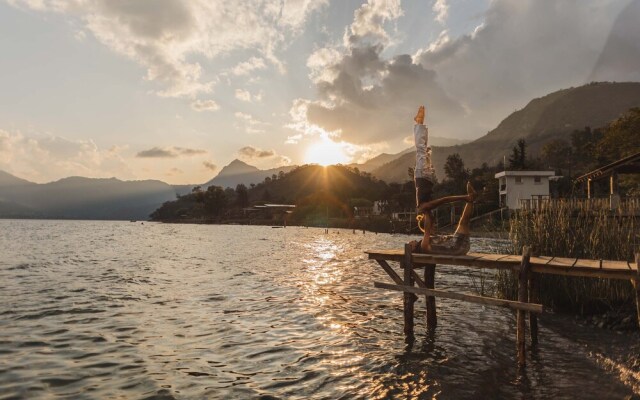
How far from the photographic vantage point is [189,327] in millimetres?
12938

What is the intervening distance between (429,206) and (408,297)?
106 inches

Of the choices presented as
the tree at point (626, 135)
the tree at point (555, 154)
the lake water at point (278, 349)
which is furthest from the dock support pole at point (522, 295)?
the tree at point (555, 154)

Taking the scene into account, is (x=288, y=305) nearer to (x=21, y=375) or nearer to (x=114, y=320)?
(x=114, y=320)

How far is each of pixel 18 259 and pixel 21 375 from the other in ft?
107

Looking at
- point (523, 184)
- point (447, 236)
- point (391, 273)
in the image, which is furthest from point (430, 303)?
point (523, 184)

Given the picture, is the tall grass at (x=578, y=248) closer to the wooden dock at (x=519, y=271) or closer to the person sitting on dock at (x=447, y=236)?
the wooden dock at (x=519, y=271)

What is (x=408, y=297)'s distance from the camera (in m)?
11.4

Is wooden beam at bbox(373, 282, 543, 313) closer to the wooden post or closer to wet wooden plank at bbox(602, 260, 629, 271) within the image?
wet wooden plank at bbox(602, 260, 629, 271)

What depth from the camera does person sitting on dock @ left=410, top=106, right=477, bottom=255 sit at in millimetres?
10391

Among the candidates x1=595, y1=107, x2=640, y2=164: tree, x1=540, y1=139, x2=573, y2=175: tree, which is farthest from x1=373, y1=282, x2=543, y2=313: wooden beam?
x1=540, y1=139, x2=573, y2=175: tree

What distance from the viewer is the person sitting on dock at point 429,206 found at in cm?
1039

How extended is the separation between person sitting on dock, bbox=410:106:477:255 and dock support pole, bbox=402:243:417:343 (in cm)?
27

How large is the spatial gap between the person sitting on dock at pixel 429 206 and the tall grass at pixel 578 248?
4806 millimetres

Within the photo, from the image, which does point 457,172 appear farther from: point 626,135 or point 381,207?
point 626,135
